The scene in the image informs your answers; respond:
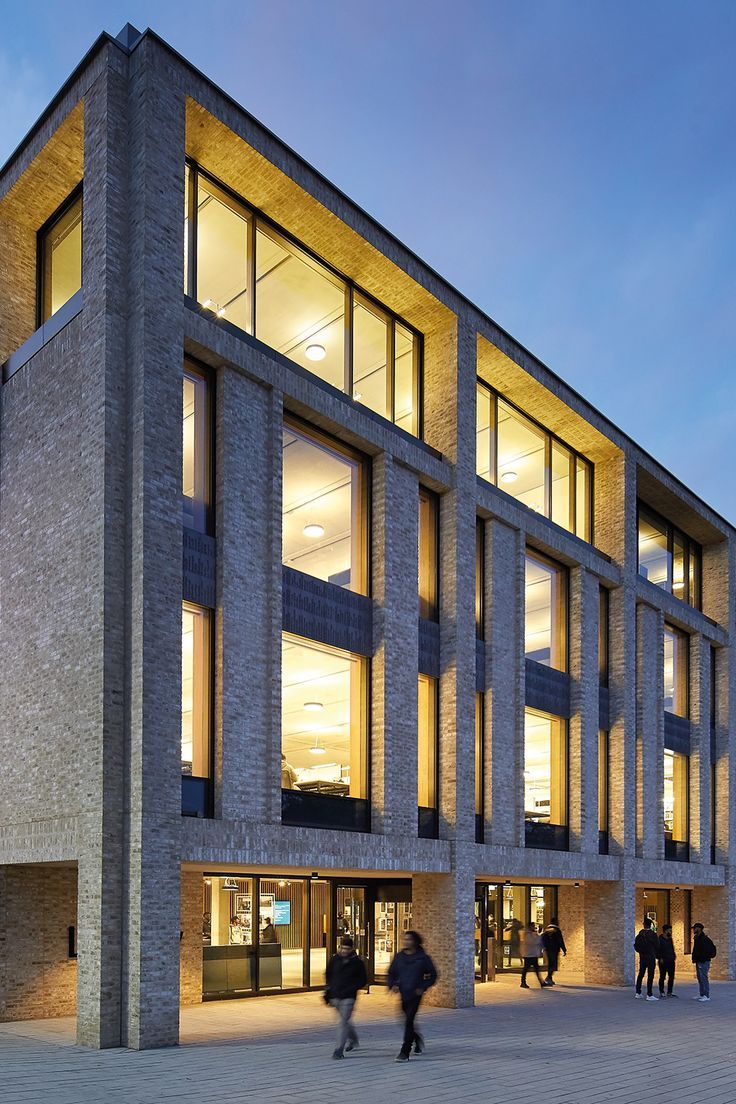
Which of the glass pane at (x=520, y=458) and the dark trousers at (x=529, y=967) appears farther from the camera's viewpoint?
the glass pane at (x=520, y=458)

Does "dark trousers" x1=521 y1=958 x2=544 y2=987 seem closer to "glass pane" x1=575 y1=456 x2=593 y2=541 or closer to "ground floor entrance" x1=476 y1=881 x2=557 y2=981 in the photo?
"ground floor entrance" x1=476 y1=881 x2=557 y2=981

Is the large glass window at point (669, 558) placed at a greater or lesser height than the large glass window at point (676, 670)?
greater

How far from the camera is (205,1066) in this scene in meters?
12.7

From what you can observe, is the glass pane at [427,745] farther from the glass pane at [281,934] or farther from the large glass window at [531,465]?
the large glass window at [531,465]

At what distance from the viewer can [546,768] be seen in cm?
2572

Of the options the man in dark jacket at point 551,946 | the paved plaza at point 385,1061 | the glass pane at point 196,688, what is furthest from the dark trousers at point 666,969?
the glass pane at point 196,688

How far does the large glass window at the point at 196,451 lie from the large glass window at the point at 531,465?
28.5ft

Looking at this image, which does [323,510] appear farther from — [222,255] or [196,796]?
[196,796]

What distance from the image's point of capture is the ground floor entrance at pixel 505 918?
2502 cm

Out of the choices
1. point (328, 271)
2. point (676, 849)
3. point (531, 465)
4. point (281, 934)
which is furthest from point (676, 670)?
point (328, 271)

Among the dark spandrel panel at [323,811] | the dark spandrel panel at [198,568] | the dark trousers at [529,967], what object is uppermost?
the dark spandrel panel at [198,568]

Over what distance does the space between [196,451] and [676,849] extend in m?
20.2

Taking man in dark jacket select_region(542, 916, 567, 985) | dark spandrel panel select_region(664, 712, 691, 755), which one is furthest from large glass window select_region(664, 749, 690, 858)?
man in dark jacket select_region(542, 916, 567, 985)

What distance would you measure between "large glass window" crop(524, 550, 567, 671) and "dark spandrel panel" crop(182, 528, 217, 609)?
34.6 feet
